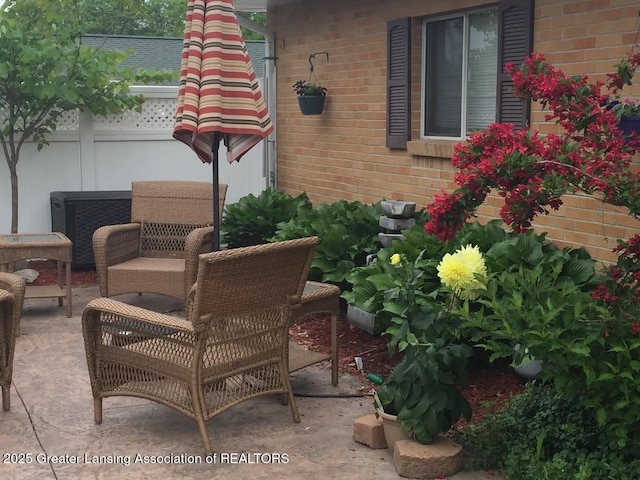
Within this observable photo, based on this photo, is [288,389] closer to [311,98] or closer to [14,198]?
[311,98]

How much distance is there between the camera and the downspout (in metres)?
10.1

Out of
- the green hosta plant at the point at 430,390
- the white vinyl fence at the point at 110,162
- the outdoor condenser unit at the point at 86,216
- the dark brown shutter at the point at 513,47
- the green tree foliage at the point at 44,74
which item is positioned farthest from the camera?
the white vinyl fence at the point at 110,162

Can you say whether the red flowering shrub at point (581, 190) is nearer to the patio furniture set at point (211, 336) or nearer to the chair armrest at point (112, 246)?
the patio furniture set at point (211, 336)

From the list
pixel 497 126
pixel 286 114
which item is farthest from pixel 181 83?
pixel 286 114

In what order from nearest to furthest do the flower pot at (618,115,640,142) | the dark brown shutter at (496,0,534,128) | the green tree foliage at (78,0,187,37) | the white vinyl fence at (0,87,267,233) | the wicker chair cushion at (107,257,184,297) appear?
the flower pot at (618,115,640,142) → the dark brown shutter at (496,0,534,128) → the wicker chair cushion at (107,257,184,297) → the white vinyl fence at (0,87,267,233) → the green tree foliage at (78,0,187,37)

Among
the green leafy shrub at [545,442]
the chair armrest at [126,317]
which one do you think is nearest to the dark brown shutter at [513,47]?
the green leafy shrub at [545,442]

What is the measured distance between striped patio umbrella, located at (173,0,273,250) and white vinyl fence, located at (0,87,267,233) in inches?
180

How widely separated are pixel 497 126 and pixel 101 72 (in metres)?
5.77

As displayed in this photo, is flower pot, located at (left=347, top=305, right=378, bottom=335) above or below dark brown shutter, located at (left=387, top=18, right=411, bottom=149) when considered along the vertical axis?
below

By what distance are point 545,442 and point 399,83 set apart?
4.26 m

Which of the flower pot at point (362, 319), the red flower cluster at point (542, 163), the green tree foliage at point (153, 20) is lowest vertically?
the flower pot at point (362, 319)

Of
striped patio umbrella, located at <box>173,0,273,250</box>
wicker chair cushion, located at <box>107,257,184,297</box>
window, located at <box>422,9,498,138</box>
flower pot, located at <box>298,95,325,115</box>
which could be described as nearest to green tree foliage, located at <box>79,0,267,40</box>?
flower pot, located at <box>298,95,325,115</box>

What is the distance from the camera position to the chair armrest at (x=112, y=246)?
6984 millimetres

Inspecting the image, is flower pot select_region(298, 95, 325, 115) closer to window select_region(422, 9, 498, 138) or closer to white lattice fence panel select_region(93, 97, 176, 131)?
window select_region(422, 9, 498, 138)
